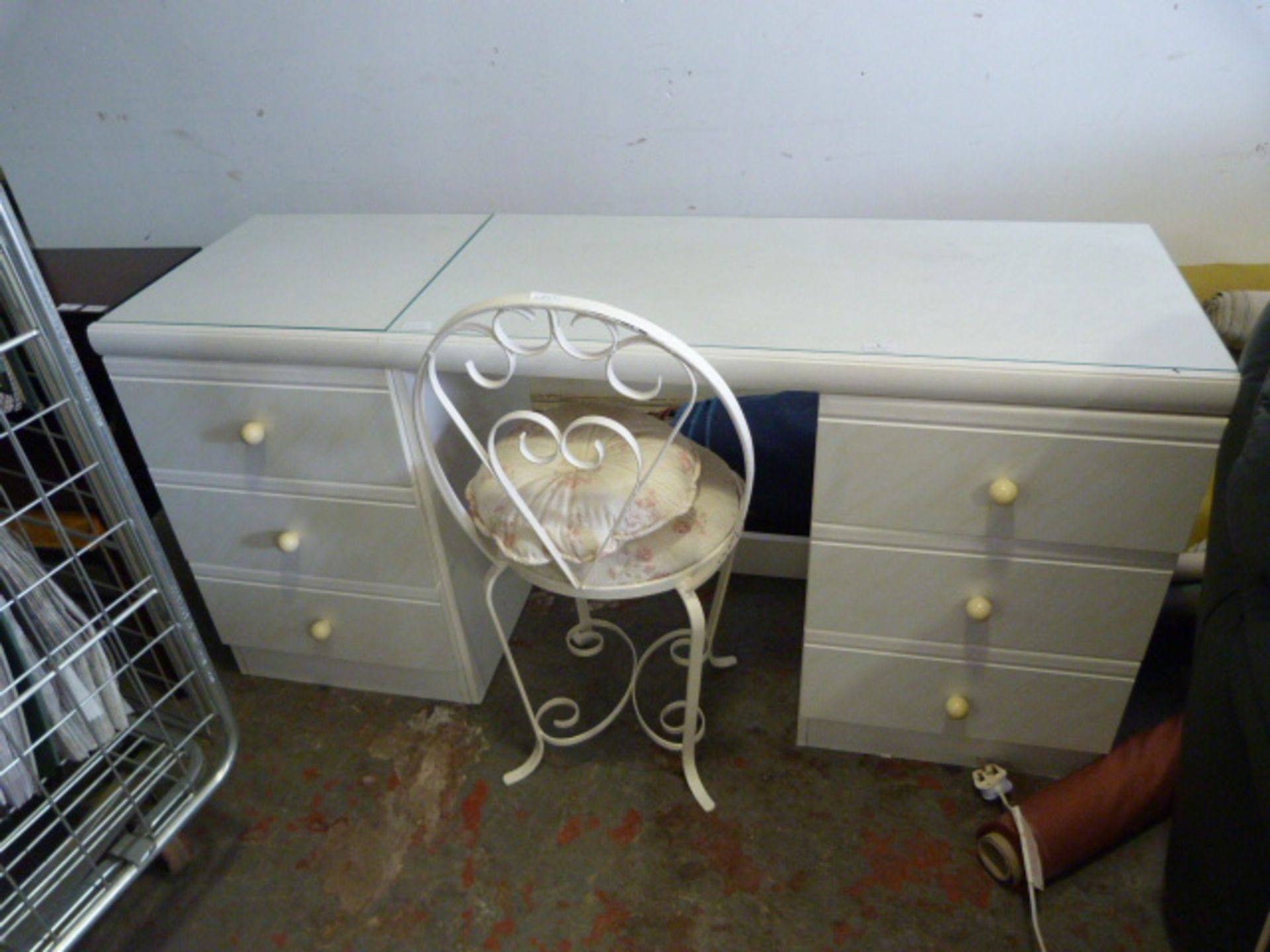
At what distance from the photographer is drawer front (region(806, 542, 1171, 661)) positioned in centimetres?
112

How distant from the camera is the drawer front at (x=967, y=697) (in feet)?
4.02

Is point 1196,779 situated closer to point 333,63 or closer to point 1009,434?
point 1009,434

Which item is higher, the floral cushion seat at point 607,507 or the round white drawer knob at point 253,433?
the round white drawer knob at point 253,433

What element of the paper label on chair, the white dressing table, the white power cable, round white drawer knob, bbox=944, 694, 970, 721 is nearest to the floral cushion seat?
the white dressing table

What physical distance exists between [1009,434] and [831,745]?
0.61m

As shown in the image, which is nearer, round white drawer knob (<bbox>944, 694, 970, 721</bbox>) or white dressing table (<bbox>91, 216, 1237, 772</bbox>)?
white dressing table (<bbox>91, 216, 1237, 772</bbox>)

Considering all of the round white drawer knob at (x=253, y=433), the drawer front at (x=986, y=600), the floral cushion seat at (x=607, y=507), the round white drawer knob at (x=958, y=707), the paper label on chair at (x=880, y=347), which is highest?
the paper label on chair at (x=880, y=347)

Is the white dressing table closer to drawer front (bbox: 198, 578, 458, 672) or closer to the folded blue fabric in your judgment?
drawer front (bbox: 198, 578, 458, 672)

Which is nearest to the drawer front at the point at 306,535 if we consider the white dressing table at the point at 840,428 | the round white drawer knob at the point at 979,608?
the white dressing table at the point at 840,428

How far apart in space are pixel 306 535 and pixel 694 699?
605 mm

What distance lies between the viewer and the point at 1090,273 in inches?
45.7

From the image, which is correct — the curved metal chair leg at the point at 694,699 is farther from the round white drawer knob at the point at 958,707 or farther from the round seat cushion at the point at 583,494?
the round white drawer knob at the point at 958,707

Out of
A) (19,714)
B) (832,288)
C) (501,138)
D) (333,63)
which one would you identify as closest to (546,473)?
(832,288)

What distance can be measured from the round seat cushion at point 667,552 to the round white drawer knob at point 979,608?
1.00 feet
